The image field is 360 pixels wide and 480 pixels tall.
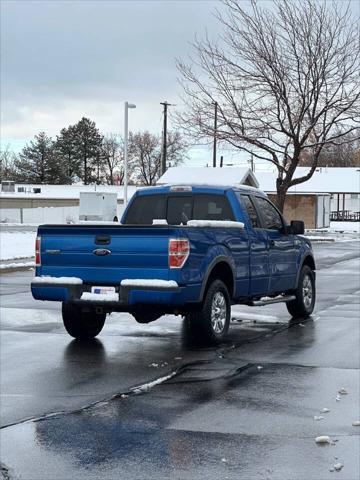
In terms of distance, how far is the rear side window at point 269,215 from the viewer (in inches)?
445

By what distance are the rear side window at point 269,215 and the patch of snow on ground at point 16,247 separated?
1388 centimetres

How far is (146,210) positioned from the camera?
36.8 ft

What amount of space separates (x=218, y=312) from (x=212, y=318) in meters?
0.19

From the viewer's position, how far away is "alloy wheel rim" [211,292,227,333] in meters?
9.58

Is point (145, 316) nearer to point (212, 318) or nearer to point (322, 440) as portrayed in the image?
point (212, 318)

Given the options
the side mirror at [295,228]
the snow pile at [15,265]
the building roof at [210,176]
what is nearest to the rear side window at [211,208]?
the side mirror at [295,228]

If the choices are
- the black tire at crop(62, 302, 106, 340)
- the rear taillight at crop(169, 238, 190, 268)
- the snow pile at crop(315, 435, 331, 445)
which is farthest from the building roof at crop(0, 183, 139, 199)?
the snow pile at crop(315, 435, 331, 445)

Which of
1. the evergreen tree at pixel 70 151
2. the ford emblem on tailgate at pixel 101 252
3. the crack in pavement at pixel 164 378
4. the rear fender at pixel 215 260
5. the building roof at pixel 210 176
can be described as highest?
the evergreen tree at pixel 70 151

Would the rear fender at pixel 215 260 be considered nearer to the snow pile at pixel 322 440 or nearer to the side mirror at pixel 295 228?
the side mirror at pixel 295 228

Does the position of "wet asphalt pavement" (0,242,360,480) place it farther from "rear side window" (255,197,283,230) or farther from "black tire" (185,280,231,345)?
"rear side window" (255,197,283,230)

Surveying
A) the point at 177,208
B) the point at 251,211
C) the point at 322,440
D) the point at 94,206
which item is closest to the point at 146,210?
the point at 177,208

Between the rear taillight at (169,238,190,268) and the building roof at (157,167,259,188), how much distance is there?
41.0m

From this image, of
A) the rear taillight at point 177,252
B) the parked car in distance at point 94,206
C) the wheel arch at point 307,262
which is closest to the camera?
the rear taillight at point 177,252

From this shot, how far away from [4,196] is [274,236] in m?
62.8
